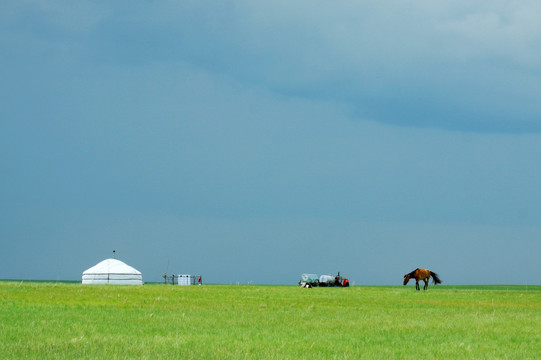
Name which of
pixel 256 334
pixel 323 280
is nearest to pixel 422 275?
pixel 323 280

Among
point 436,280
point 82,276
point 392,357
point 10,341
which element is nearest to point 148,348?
point 10,341

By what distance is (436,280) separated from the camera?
64062mm

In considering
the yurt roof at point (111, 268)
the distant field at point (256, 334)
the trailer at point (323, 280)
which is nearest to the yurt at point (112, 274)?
the yurt roof at point (111, 268)

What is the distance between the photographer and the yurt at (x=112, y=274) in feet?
260

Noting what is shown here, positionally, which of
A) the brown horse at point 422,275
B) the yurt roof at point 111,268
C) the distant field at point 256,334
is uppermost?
the yurt roof at point 111,268

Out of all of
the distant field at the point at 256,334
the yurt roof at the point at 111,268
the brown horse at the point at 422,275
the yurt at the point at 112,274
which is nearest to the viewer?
the distant field at the point at 256,334

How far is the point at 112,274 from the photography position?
79.7 metres

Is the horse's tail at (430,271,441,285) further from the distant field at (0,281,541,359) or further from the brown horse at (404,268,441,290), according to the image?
the distant field at (0,281,541,359)

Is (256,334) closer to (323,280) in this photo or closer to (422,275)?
(422,275)

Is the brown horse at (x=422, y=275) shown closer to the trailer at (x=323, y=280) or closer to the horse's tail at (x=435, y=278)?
the horse's tail at (x=435, y=278)

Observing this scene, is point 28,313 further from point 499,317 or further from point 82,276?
point 82,276

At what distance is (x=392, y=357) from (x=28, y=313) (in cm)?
1648

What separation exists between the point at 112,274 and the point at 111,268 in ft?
4.62

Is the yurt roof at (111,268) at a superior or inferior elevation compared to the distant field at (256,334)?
superior
